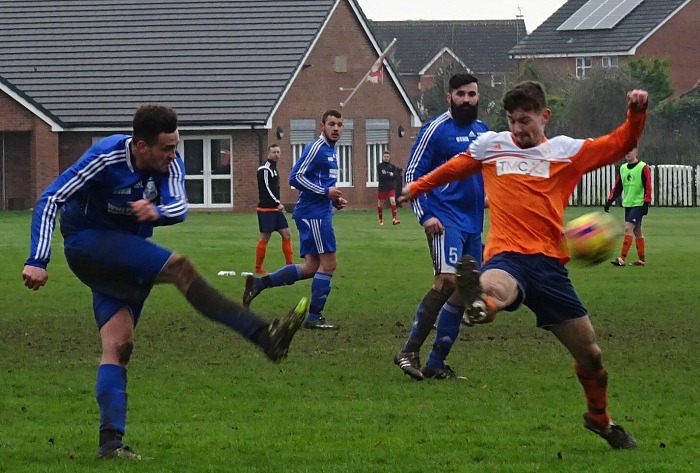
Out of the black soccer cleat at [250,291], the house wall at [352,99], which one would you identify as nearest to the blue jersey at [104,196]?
the black soccer cleat at [250,291]

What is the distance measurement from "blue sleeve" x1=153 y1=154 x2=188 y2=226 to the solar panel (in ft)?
223

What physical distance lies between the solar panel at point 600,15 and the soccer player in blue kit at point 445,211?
64354 millimetres

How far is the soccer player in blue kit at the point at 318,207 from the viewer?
47.7ft

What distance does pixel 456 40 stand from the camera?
333ft

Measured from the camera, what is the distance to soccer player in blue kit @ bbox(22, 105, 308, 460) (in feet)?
24.5

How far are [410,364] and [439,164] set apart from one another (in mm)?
1522

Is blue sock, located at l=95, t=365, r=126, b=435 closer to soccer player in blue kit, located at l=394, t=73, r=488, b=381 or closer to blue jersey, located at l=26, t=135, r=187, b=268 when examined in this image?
blue jersey, located at l=26, t=135, r=187, b=268

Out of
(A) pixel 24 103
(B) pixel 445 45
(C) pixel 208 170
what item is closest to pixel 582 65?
(B) pixel 445 45

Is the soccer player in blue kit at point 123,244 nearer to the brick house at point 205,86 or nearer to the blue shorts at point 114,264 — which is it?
the blue shorts at point 114,264

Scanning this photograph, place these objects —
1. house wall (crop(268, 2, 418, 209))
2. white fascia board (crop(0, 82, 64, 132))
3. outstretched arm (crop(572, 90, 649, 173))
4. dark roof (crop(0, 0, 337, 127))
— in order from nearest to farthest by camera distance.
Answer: outstretched arm (crop(572, 90, 649, 173))
white fascia board (crop(0, 82, 64, 132))
dark roof (crop(0, 0, 337, 127))
house wall (crop(268, 2, 418, 209))

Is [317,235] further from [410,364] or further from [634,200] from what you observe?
[634,200]

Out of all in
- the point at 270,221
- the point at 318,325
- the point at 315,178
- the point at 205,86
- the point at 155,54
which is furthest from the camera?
the point at 155,54

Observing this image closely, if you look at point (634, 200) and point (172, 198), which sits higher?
point (634, 200)

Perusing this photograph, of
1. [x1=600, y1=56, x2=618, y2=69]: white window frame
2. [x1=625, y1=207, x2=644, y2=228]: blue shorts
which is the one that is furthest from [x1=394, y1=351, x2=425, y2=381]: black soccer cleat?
[x1=600, y1=56, x2=618, y2=69]: white window frame
